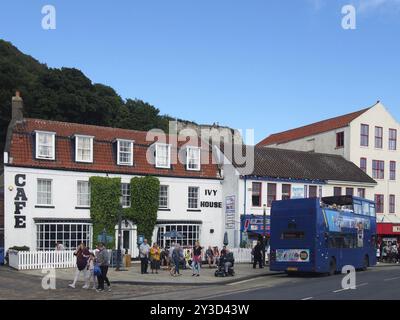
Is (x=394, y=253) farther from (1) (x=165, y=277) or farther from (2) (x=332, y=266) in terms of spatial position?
(1) (x=165, y=277)

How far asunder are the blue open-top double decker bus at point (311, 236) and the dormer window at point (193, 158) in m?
12.8

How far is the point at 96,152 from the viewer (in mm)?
37250

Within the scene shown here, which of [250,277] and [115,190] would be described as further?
[115,190]

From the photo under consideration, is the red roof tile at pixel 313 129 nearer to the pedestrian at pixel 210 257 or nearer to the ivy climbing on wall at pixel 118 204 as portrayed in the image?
the ivy climbing on wall at pixel 118 204

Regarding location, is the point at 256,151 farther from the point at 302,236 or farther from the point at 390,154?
the point at 302,236

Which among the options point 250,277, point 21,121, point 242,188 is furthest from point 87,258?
point 242,188

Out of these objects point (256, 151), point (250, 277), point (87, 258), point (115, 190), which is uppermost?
point (256, 151)

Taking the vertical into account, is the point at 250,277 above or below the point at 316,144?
below

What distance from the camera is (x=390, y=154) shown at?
54.0 metres

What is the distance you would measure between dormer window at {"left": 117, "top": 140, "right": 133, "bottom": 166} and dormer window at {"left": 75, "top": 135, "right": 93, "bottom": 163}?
6.69ft
